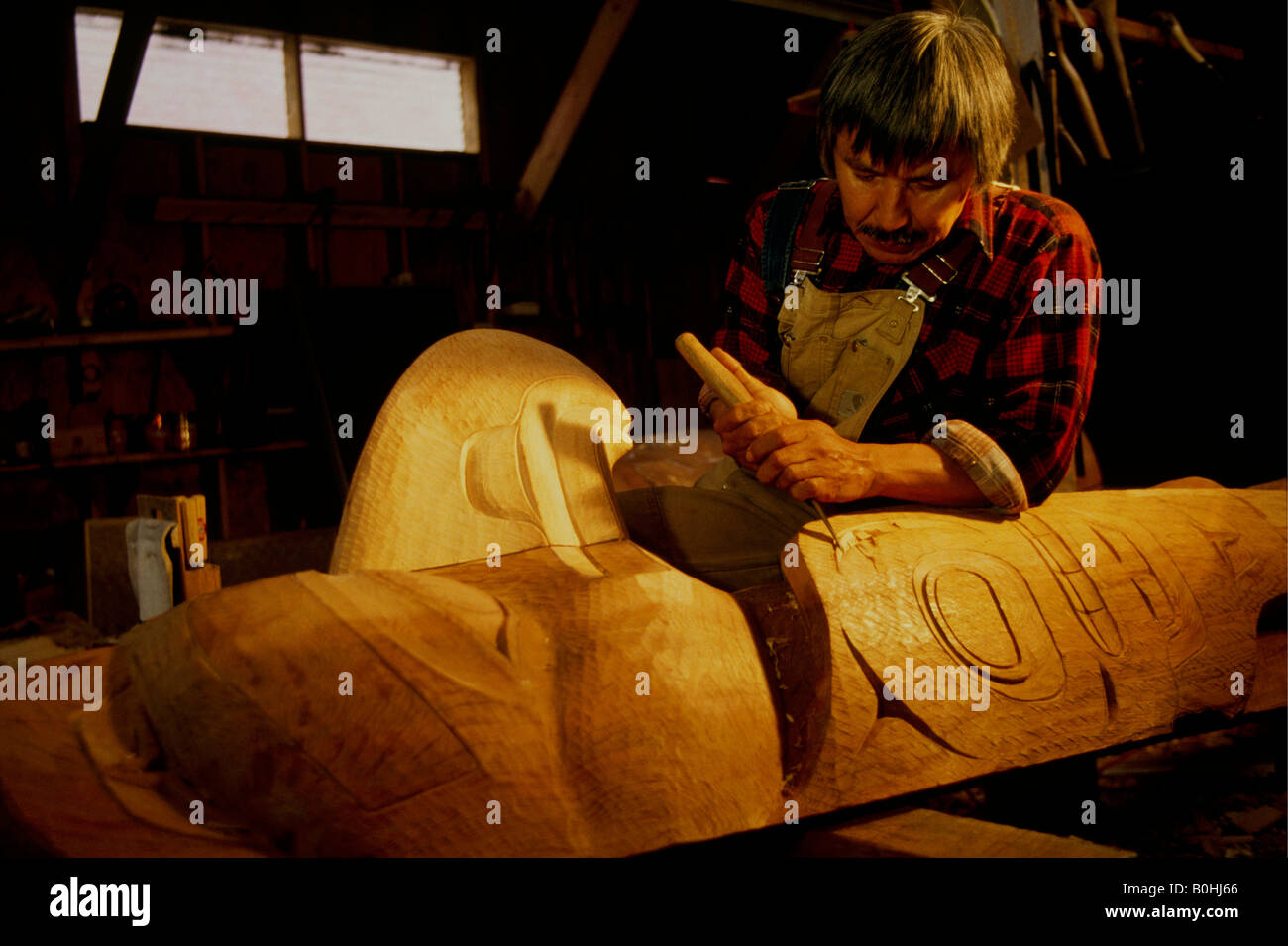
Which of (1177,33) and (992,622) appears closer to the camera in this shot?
(992,622)

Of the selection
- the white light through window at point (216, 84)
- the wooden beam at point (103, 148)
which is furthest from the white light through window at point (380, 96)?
the wooden beam at point (103, 148)

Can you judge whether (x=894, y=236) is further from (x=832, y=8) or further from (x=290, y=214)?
(x=290, y=214)

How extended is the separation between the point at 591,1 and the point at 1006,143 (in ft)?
18.7

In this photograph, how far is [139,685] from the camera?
114 centimetres

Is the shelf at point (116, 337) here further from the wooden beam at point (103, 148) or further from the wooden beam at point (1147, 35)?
the wooden beam at point (1147, 35)

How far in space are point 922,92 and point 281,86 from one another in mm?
5423

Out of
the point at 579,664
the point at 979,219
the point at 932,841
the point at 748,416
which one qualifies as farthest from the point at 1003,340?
the point at 579,664

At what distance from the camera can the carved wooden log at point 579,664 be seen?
105 cm

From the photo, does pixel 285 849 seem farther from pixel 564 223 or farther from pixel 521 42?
pixel 521 42

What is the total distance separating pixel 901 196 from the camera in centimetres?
156

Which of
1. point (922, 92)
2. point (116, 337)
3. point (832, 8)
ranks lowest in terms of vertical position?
point (922, 92)

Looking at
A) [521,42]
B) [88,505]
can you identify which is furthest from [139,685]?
[521,42]

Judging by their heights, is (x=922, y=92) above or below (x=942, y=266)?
above

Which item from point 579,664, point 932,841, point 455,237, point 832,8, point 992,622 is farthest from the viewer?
point 455,237
